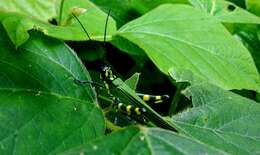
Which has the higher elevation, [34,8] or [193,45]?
[34,8]

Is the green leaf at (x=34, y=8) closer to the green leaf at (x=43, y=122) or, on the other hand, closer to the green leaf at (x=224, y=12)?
the green leaf at (x=43, y=122)

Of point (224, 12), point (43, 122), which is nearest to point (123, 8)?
point (224, 12)

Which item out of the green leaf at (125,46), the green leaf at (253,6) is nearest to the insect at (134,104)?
the green leaf at (125,46)

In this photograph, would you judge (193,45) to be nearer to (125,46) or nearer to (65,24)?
(125,46)

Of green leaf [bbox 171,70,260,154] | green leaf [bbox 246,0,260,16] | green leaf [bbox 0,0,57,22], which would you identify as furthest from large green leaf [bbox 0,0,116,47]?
green leaf [bbox 246,0,260,16]

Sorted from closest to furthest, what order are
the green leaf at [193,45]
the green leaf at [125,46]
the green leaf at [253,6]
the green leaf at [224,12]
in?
the green leaf at [193,45]
the green leaf at [125,46]
the green leaf at [224,12]
the green leaf at [253,6]

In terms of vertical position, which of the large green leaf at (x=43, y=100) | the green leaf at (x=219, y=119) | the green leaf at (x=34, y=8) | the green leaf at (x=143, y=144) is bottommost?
the green leaf at (x=219, y=119)

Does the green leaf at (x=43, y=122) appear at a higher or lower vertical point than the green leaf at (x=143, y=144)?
lower
